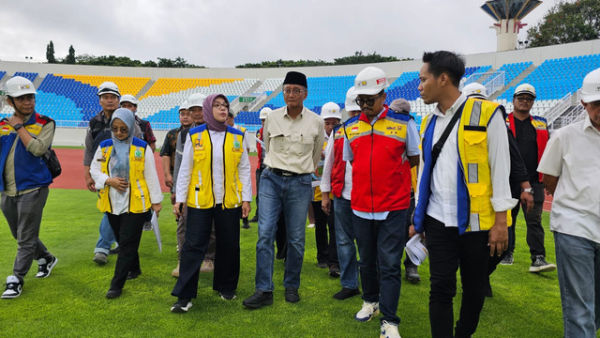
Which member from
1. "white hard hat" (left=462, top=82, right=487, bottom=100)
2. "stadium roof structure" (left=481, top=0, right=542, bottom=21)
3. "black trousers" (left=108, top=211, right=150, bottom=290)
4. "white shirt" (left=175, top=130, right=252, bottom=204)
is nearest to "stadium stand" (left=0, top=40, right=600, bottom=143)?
"stadium roof structure" (left=481, top=0, right=542, bottom=21)

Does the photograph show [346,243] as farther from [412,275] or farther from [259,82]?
[259,82]

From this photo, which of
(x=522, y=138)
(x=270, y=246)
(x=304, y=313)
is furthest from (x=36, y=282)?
(x=522, y=138)

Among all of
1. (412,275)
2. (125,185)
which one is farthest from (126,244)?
(412,275)

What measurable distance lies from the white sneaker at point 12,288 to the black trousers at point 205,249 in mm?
1635

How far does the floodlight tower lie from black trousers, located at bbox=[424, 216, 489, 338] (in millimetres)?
31799

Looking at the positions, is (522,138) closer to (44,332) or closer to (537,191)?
(537,191)

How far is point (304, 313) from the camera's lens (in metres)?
3.70

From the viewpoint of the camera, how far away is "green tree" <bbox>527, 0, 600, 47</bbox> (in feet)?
113

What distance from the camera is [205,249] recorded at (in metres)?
3.91

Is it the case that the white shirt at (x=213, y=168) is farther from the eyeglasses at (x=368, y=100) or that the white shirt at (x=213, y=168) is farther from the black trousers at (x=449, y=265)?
the black trousers at (x=449, y=265)

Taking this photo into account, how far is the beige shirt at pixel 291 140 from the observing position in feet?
12.9

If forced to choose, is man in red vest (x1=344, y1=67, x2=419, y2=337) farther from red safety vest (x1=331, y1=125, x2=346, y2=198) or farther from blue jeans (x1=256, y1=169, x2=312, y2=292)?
blue jeans (x1=256, y1=169, x2=312, y2=292)

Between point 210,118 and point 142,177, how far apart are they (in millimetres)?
1063

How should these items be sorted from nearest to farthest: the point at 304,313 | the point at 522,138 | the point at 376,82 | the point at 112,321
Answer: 1. the point at 376,82
2. the point at 112,321
3. the point at 304,313
4. the point at 522,138
